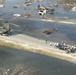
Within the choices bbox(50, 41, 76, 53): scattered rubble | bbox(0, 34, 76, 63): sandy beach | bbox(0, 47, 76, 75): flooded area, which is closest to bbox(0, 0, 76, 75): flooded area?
bbox(0, 47, 76, 75): flooded area

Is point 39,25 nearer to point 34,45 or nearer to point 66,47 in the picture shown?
point 34,45

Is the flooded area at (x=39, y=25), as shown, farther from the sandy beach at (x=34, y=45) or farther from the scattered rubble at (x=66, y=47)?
the scattered rubble at (x=66, y=47)

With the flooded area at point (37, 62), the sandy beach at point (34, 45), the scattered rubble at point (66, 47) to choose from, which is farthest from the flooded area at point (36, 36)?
the scattered rubble at point (66, 47)

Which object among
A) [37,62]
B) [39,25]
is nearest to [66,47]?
[37,62]

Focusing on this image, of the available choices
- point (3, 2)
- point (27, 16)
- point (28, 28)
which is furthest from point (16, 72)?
point (3, 2)

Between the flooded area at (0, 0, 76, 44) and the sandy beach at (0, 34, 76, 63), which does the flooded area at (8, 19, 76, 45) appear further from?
the sandy beach at (0, 34, 76, 63)

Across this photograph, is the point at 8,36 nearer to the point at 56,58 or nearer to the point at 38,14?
the point at 56,58
